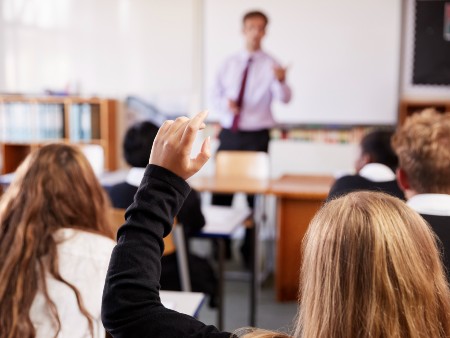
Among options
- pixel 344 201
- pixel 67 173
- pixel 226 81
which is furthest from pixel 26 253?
pixel 226 81

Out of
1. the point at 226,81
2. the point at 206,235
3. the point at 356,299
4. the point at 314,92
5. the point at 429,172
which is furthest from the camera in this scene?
the point at 314,92

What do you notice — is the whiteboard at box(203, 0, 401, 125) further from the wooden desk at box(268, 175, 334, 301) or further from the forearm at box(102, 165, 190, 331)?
the forearm at box(102, 165, 190, 331)

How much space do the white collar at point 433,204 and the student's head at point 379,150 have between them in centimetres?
105

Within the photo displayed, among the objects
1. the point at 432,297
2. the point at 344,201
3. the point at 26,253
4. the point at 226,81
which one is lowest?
the point at 26,253

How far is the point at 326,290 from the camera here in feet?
2.44

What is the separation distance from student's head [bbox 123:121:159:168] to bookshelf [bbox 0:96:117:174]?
3.01 metres

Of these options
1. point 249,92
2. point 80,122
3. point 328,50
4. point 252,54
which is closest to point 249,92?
point 249,92

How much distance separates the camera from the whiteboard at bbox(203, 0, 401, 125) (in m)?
5.28

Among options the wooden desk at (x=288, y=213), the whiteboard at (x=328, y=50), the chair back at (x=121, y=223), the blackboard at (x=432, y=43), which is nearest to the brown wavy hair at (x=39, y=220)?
the chair back at (x=121, y=223)

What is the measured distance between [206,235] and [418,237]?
7.11 feet

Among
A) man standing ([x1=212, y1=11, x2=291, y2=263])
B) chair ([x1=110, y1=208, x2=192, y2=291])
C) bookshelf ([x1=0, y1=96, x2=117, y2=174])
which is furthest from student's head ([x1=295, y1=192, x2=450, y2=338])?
bookshelf ([x1=0, y1=96, x2=117, y2=174])

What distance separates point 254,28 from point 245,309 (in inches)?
99.2

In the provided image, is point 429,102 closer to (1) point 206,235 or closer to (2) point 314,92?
(2) point 314,92

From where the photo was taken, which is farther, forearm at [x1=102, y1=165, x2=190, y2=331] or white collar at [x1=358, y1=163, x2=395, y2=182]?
white collar at [x1=358, y1=163, x2=395, y2=182]
